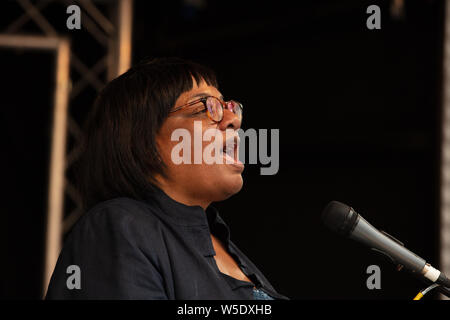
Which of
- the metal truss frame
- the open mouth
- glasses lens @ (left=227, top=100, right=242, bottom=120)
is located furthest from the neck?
the metal truss frame

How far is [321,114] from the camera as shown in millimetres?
3199

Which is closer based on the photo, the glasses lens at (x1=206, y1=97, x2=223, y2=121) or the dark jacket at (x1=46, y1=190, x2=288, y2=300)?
the dark jacket at (x1=46, y1=190, x2=288, y2=300)

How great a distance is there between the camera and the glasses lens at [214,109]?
1.42m

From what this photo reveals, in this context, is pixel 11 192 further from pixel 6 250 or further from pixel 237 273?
pixel 237 273

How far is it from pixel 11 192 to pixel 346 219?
3.12 m

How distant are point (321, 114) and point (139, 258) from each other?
2196 millimetres

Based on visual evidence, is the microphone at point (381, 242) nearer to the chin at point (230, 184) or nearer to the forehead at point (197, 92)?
the chin at point (230, 184)

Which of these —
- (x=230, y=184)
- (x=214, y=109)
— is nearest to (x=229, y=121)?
(x=214, y=109)

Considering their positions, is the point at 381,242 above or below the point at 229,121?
below

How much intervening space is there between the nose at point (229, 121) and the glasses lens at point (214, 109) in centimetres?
1

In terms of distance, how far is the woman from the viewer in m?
1.18

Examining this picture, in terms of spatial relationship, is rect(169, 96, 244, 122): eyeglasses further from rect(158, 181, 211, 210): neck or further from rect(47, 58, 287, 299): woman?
rect(158, 181, 211, 210): neck

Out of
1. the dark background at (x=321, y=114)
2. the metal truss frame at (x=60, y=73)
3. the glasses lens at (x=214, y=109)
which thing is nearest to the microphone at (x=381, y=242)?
the glasses lens at (x=214, y=109)

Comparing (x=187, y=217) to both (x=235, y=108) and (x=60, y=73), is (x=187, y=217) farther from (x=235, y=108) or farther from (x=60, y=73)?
(x=60, y=73)
